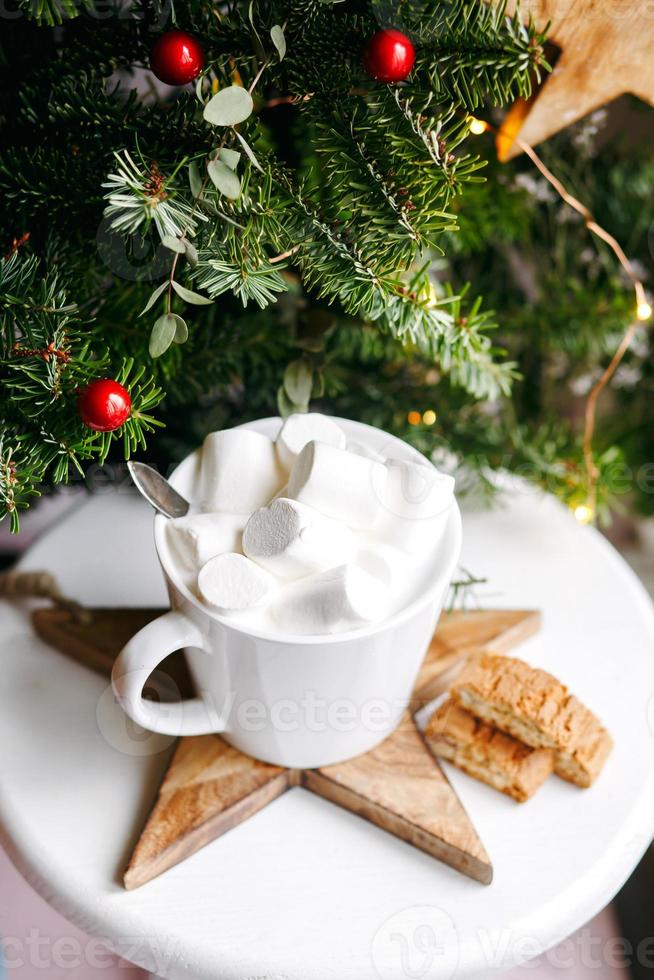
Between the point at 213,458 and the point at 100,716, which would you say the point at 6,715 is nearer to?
the point at 100,716

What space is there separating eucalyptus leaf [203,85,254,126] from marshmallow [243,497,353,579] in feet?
0.72

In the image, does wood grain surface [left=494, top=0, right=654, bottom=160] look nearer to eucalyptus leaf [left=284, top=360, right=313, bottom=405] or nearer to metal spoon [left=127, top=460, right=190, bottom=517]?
eucalyptus leaf [left=284, top=360, right=313, bottom=405]

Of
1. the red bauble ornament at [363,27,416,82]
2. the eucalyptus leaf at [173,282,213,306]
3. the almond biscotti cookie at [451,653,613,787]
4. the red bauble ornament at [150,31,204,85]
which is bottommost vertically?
the almond biscotti cookie at [451,653,613,787]

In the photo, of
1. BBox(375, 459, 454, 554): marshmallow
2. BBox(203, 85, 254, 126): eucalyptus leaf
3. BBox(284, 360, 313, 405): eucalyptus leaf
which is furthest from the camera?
BBox(284, 360, 313, 405): eucalyptus leaf

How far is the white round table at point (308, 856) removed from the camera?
20.3 inches

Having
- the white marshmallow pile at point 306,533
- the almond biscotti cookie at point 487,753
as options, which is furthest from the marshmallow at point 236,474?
the almond biscotti cookie at point 487,753

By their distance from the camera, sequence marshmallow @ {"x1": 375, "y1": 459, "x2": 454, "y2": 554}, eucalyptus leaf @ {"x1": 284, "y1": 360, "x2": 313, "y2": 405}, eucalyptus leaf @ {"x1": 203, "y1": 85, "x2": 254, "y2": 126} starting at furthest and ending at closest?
1. eucalyptus leaf @ {"x1": 284, "y1": 360, "x2": 313, "y2": 405}
2. marshmallow @ {"x1": 375, "y1": 459, "x2": 454, "y2": 554}
3. eucalyptus leaf @ {"x1": 203, "y1": 85, "x2": 254, "y2": 126}

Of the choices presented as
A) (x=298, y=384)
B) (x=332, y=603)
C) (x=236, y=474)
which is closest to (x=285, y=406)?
(x=298, y=384)

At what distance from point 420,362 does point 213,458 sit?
0.31m

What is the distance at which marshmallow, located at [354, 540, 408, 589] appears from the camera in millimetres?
515

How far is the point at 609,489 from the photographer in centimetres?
80

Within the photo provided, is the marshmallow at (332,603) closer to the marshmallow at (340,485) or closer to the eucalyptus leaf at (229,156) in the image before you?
the marshmallow at (340,485)

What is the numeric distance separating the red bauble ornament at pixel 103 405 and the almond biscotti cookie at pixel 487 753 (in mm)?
327

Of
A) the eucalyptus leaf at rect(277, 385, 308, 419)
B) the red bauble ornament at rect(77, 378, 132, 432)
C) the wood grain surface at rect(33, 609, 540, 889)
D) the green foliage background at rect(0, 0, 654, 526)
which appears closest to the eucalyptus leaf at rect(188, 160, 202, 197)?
the green foliage background at rect(0, 0, 654, 526)
